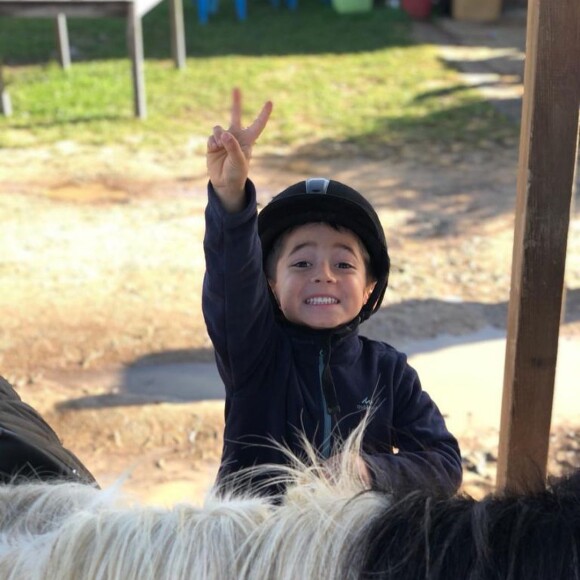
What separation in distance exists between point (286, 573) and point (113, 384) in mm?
3532

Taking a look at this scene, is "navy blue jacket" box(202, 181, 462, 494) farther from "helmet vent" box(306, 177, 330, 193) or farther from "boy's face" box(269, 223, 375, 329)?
"helmet vent" box(306, 177, 330, 193)

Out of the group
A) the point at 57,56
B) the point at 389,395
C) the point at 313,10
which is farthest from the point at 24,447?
the point at 313,10

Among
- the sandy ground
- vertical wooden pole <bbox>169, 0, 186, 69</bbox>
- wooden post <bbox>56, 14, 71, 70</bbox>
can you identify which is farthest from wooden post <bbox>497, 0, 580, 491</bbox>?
wooden post <bbox>56, 14, 71, 70</bbox>

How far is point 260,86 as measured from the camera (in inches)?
426

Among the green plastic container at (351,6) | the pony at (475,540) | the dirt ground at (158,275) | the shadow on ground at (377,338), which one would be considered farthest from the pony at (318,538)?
the green plastic container at (351,6)

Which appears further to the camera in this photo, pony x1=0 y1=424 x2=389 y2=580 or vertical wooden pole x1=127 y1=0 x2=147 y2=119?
vertical wooden pole x1=127 y1=0 x2=147 y2=119

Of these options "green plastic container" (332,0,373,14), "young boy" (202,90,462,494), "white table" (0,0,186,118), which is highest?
"green plastic container" (332,0,373,14)

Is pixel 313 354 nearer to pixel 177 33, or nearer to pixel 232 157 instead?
pixel 232 157

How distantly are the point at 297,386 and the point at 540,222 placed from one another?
2.08 feet

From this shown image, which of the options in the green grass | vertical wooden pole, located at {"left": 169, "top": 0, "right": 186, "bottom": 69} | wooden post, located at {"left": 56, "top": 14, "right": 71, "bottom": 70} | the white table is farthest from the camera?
vertical wooden pole, located at {"left": 169, "top": 0, "right": 186, "bottom": 69}

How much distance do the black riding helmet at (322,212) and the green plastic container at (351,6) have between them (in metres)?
14.3

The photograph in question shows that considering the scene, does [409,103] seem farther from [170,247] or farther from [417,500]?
[417,500]

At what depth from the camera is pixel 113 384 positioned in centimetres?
446

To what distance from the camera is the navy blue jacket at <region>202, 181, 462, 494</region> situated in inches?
71.8
